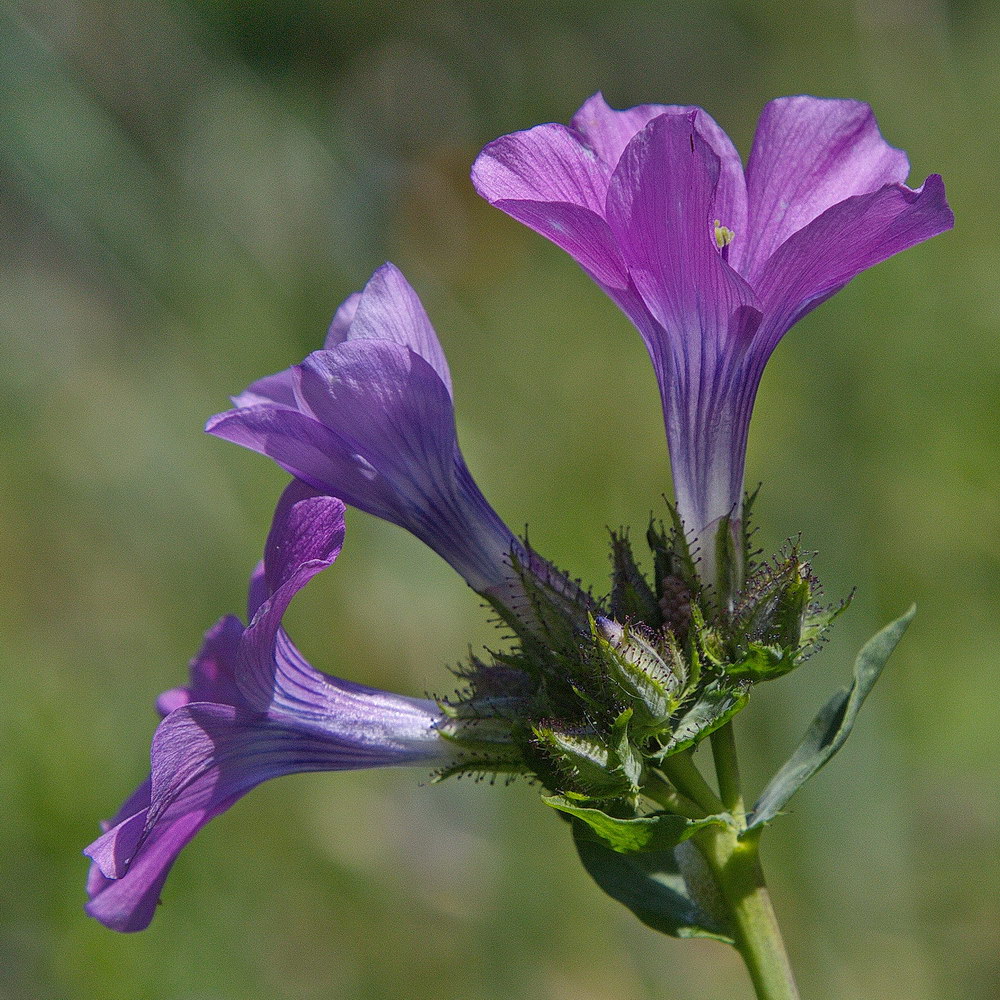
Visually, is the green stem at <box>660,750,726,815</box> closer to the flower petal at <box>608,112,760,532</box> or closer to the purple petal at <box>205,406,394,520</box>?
the flower petal at <box>608,112,760,532</box>

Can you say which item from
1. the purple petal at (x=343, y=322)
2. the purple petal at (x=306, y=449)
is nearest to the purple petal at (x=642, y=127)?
the purple petal at (x=343, y=322)

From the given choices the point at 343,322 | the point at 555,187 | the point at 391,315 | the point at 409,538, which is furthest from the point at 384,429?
the point at 409,538

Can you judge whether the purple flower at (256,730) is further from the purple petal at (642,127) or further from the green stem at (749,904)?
the purple petal at (642,127)

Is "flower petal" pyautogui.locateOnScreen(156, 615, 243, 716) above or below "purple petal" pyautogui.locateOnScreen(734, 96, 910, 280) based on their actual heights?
below

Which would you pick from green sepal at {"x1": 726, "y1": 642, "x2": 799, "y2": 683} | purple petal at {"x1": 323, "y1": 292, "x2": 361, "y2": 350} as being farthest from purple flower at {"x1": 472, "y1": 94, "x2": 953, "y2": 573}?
purple petal at {"x1": 323, "y1": 292, "x2": 361, "y2": 350}

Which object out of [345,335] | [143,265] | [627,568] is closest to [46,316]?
[143,265]

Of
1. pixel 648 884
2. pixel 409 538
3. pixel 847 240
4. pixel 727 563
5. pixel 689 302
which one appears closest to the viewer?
pixel 847 240

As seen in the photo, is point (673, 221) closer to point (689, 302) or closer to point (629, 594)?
point (689, 302)
